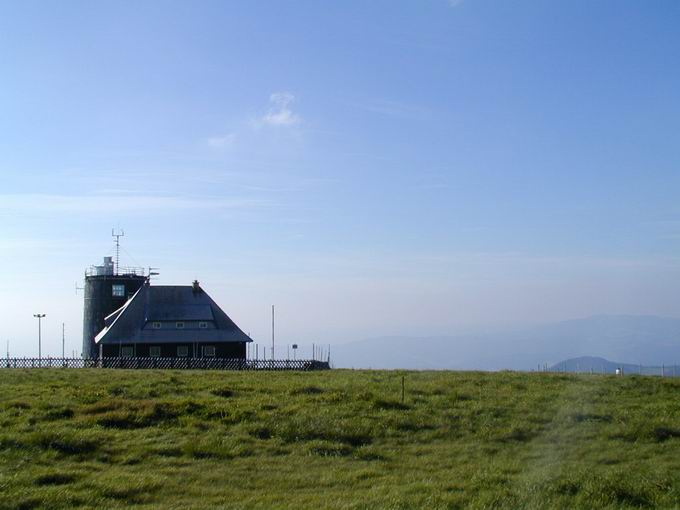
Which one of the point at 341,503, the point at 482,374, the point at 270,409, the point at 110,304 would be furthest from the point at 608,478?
the point at 110,304

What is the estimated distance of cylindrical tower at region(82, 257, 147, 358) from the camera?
69.0m

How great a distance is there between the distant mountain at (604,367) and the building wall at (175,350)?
24445mm

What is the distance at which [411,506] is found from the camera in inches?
424

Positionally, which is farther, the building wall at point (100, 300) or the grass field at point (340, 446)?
the building wall at point (100, 300)

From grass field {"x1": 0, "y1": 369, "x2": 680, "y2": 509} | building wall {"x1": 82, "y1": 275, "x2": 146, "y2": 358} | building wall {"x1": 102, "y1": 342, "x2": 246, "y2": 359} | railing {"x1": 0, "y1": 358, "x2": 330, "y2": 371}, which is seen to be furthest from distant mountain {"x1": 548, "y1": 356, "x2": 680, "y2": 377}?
building wall {"x1": 82, "y1": 275, "x2": 146, "y2": 358}

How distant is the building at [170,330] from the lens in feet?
196

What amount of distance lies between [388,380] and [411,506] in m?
15.8

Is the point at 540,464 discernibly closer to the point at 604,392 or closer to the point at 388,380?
the point at 604,392

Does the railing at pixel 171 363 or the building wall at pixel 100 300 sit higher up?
the building wall at pixel 100 300

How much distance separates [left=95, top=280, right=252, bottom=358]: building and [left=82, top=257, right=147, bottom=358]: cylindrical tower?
6793 millimetres

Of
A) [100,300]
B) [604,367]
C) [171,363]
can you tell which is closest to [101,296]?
[100,300]

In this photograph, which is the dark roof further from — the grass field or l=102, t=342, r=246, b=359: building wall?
the grass field

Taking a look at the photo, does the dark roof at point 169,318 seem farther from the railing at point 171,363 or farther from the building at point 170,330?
the railing at point 171,363

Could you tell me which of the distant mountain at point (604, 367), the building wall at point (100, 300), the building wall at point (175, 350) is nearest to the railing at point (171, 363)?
the building wall at point (175, 350)
